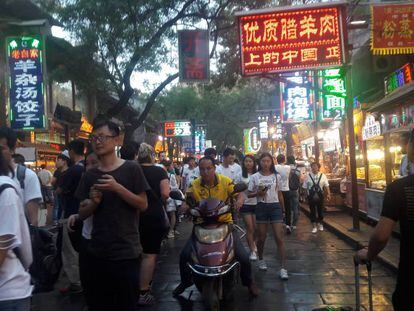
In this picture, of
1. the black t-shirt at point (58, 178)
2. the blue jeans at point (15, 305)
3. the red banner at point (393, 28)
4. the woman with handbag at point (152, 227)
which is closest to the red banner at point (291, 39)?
the red banner at point (393, 28)

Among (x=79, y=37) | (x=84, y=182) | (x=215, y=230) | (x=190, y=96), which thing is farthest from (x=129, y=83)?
(x=190, y=96)

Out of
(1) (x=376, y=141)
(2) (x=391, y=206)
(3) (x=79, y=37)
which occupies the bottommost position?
(2) (x=391, y=206)

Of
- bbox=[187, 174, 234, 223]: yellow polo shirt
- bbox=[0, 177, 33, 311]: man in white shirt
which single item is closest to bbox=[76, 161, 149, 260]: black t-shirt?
bbox=[0, 177, 33, 311]: man in white shirt

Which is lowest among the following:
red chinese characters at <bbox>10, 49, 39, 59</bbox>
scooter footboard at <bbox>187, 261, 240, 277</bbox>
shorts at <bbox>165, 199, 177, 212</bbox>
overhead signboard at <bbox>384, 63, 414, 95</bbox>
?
scooter footboard at <bbox>187, 261, 240, 277</bbox>

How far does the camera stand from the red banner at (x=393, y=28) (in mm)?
8805

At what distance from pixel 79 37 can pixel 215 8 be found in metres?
4.67

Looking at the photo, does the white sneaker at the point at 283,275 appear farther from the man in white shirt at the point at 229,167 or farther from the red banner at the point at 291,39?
the red banner at the point at 291,39

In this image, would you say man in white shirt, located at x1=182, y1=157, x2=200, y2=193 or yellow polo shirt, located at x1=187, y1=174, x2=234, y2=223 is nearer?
yellow polo shirt, located at x1=187, y1=174, x2=234, y2=223

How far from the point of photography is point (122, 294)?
355cm

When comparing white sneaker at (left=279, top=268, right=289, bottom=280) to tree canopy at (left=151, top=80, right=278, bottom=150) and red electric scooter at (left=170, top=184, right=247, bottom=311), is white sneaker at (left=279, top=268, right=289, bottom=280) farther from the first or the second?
tree canopy at (left=151, top=80, right=278, bottom=150)

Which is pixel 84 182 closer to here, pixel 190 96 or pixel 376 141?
pixel 376 141

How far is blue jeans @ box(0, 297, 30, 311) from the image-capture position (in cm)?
251

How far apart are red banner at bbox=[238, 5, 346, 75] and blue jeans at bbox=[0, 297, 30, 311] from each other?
8.41m

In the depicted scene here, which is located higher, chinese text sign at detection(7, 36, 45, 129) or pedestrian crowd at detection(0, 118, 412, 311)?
chinese text sign at detection(7, 36, 45, 129)
